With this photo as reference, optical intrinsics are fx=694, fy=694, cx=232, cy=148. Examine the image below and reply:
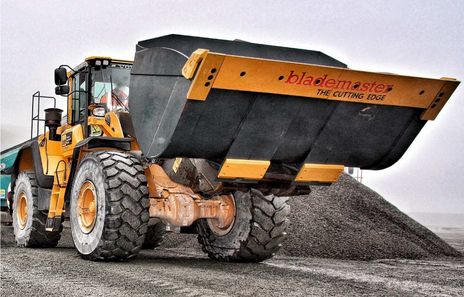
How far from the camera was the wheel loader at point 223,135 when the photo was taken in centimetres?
661

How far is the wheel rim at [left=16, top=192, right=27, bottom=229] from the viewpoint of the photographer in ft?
34.7

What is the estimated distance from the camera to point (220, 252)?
8.52 metres

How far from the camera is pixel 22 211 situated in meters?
10.7

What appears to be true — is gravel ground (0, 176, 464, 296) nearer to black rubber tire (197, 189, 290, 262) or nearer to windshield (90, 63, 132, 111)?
black rubber tire (197, 189, 290, 262)

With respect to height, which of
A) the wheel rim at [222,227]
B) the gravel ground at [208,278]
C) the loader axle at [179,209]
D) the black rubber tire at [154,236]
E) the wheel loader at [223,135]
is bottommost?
the gravel ground at [208,278]

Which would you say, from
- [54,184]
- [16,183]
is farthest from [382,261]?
[16,183]

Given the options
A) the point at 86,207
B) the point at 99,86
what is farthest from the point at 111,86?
the point at 86,207

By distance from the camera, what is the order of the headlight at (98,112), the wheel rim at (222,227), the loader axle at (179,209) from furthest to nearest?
1. the headlight at (98,112)
2. the wheel rim at (222,227)
3. the loader axle at (179,209)

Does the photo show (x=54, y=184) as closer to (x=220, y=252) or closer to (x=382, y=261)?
(x=220, y=252)

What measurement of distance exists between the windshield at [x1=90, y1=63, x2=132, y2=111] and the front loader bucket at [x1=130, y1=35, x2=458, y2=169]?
1.44 metres

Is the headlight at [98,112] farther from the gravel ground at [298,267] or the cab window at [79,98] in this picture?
the gravel ground at [298,267]

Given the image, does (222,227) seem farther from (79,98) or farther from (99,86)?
(79,98)

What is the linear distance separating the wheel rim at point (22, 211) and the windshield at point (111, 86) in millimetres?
2568

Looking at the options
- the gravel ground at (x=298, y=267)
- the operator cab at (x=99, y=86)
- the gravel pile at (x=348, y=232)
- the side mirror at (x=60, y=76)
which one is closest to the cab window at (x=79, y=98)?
the operator cab at (x=99, y=86)
